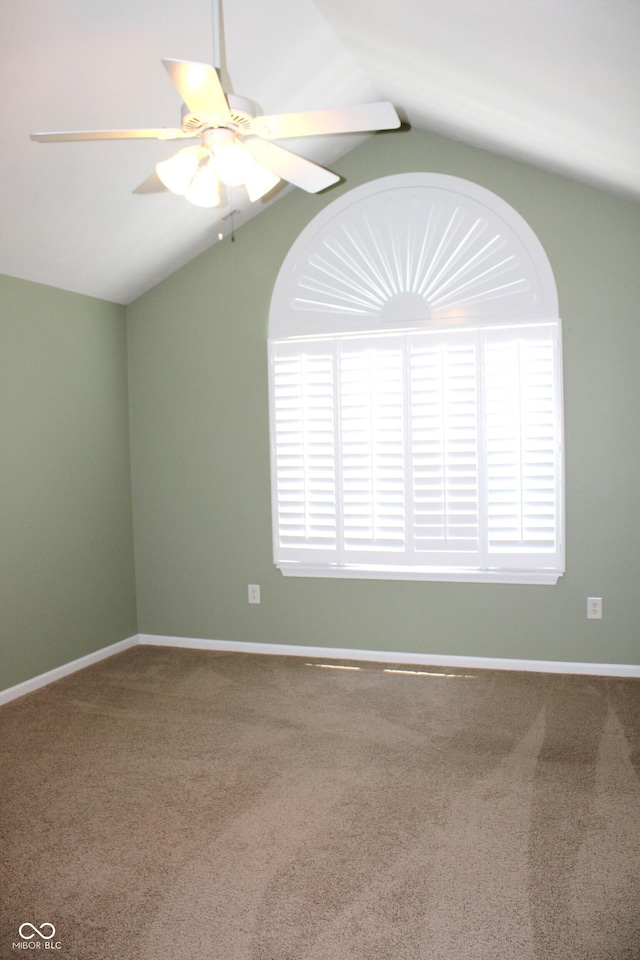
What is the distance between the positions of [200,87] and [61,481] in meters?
2.67

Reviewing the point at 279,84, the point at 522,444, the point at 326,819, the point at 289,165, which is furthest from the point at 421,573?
the point at 279,84

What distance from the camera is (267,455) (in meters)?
4.44

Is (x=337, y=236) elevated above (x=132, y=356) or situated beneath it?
A: elevated above

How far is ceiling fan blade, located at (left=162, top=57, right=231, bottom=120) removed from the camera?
186cm

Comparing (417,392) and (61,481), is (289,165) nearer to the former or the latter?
(417,392)

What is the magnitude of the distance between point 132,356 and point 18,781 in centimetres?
267

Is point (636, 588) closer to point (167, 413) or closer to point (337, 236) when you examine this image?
point (337, 236)

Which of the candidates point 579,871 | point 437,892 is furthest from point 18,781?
point 579,871

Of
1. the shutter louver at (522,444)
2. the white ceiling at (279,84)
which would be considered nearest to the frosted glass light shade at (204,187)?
the white ceiling at (279,84)

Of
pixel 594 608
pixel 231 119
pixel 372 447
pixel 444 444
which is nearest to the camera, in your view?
pixel 231 119

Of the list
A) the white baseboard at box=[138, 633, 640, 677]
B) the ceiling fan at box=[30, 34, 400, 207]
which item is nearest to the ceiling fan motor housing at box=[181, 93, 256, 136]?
the ceiling fan at box=[30, 34, 400, 207]

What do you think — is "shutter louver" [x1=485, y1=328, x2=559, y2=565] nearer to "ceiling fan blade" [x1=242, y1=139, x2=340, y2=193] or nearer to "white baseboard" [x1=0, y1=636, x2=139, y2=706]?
"ceiling fan blade" [x1=242, y1=139, x2=340, y2=193]

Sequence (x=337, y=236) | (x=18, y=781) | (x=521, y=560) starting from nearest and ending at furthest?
(x=18, y=781)
(x=521, y=560)
(x=337, y=236)

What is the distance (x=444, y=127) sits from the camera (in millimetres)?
3818
